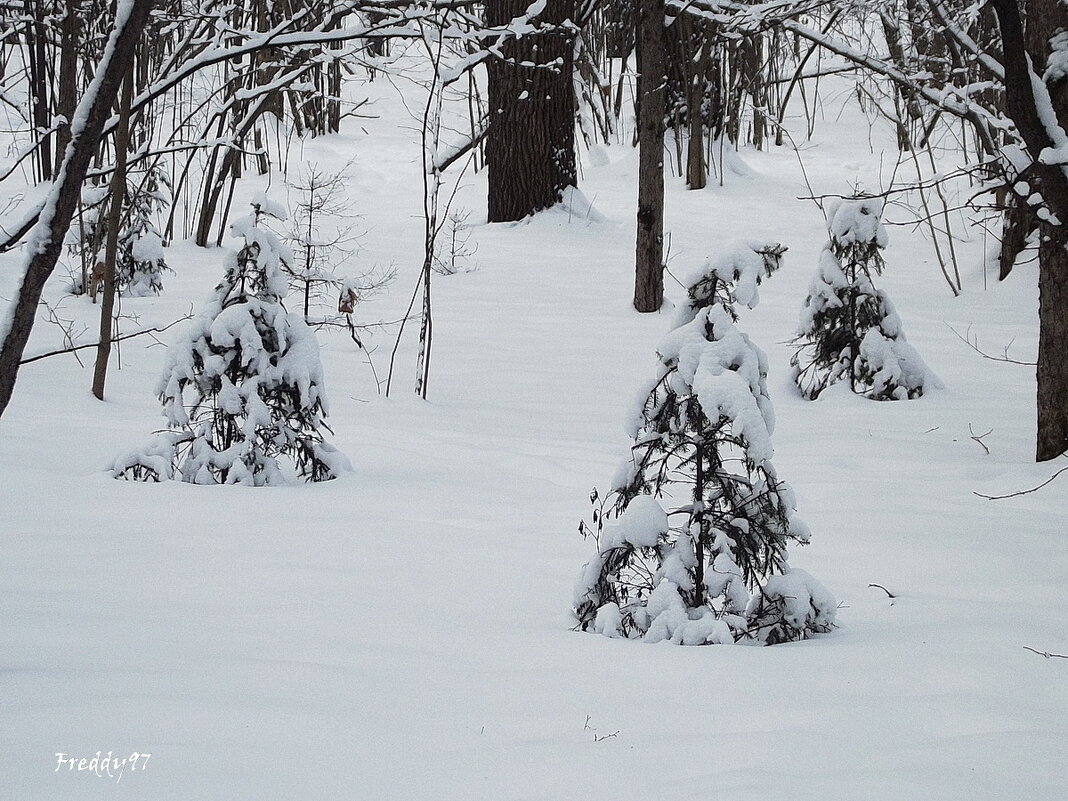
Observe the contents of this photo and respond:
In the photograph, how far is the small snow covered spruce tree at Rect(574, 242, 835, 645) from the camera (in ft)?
7.98

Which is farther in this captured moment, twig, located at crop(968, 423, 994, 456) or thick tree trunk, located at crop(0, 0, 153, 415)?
twig, located at crop(968, 423, 994, 456)

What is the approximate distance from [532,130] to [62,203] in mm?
10123

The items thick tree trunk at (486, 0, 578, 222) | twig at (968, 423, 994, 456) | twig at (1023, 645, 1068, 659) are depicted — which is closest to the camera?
twig at (1023, 645, 1068, 659)

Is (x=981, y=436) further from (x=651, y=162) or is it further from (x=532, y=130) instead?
(x=532, y=130)

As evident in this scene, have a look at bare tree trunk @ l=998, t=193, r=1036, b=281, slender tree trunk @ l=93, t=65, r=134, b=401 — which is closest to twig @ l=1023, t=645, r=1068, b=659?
slender tree trunk @ l=93, t=65, r=134, b=401

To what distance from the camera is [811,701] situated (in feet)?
6.66

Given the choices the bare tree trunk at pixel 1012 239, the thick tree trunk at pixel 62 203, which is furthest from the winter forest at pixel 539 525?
the bare tree trunk at pixel 1012 239

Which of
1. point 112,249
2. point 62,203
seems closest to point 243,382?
point 112,249

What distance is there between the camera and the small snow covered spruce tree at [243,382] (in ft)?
13.1

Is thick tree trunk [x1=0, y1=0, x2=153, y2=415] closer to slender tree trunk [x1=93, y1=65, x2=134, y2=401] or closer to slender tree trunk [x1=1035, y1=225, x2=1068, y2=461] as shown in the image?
slender tree trunk [x1=93, y1=65, x2=134, y2=401]

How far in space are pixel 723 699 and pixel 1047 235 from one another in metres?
3.19

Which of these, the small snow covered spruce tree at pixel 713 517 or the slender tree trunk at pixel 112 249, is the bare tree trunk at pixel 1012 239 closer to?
the slender tree trunk at pixel 112 249

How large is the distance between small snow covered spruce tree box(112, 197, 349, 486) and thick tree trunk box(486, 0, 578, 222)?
7.51 meters

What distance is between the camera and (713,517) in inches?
101
